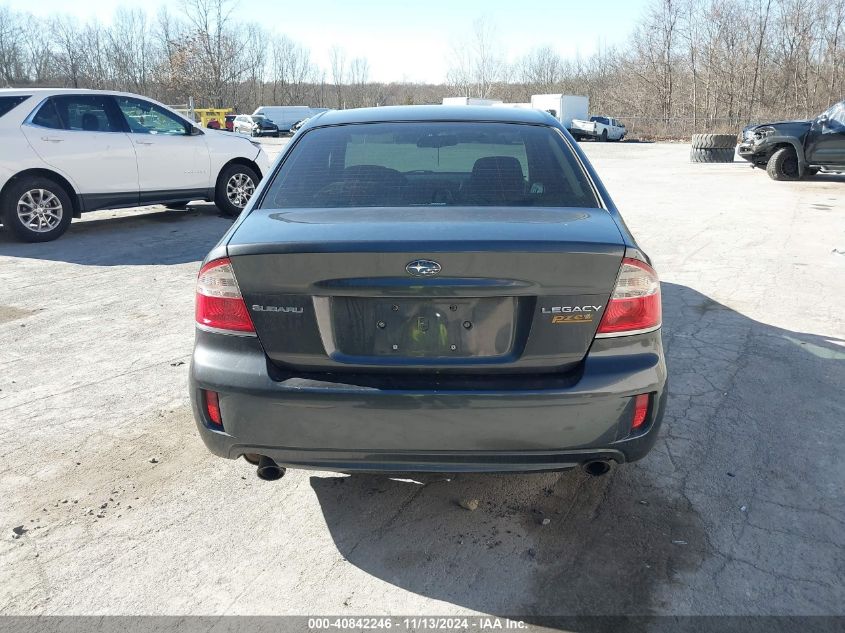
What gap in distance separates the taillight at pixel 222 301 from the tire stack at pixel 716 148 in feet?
71.6

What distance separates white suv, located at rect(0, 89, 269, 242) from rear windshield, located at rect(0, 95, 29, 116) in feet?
0.04

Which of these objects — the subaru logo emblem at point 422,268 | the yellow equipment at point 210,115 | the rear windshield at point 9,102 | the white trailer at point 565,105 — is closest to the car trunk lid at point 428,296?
the subaru logo emblem at point 422,268

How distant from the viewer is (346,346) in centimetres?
241

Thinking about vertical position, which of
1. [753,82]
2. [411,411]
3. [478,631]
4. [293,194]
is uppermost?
[753,82]

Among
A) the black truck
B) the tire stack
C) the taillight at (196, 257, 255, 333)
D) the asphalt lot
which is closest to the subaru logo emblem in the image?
the taillight at (196, 257, 255, 333)

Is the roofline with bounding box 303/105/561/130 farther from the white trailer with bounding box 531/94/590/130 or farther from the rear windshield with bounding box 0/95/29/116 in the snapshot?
the white trailer with bounding box 531/94/590/130

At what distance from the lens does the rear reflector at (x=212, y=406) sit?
2.51 metres

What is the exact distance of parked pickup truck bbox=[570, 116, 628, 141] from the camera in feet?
127

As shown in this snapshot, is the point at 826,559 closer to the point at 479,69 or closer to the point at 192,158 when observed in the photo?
the point at 192,158

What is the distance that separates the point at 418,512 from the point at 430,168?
1746 mm

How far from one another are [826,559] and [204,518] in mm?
2486

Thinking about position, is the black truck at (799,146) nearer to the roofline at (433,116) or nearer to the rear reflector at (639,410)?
the roofline at (433,116)

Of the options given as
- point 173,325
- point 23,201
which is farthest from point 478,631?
point 23,201

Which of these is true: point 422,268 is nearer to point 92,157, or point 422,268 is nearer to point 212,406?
point 212,406
